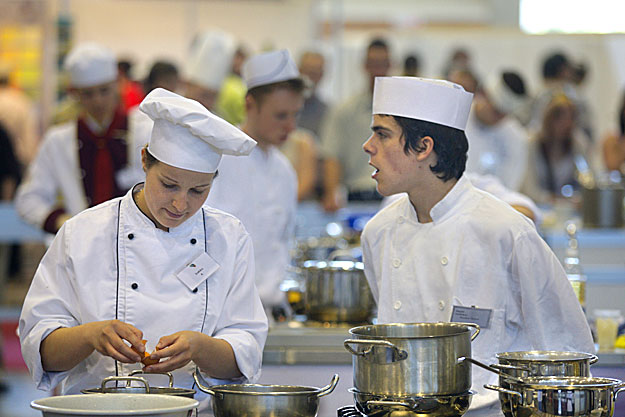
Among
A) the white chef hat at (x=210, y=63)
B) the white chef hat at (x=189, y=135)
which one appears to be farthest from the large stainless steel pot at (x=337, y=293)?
the white chef hat at (x=210, y=63)

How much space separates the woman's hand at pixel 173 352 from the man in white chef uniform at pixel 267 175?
1215 mm

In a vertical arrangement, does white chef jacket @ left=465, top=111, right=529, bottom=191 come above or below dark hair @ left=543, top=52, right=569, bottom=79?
below

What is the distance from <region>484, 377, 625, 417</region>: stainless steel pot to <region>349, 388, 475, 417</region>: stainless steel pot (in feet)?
0.31

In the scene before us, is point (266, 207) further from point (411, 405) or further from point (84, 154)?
point (411, 405)

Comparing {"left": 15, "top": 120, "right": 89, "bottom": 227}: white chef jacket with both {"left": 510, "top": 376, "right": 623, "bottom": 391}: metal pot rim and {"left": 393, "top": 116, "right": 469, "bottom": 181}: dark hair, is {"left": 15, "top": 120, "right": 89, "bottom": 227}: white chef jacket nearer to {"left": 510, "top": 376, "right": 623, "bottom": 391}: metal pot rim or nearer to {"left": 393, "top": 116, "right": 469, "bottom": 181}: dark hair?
{"left": 393, "top": 116, "right": 469, "bottom": 181}: dark hair

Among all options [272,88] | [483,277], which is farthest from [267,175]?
[483,277]

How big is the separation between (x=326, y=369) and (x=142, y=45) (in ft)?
24.3

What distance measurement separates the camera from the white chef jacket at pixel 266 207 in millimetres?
3240

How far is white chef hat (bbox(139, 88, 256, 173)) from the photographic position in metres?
1.91


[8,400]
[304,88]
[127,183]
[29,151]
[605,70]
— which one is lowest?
[8,400]

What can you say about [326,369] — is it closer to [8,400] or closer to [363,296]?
[363,296]

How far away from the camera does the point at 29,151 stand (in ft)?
27.5

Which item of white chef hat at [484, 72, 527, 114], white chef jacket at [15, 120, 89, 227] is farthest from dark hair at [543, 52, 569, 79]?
white chef jacket at [15, 120, 89, 227]

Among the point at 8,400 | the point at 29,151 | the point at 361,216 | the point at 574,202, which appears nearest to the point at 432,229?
the point at 361,216
